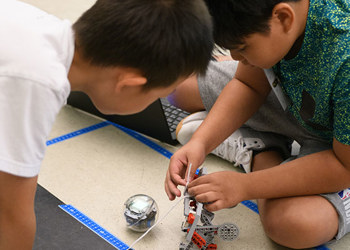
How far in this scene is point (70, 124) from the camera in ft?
5.34

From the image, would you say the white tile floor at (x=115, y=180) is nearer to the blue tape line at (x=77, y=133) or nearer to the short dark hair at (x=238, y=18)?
the blue tape line at (x=77, y=133)

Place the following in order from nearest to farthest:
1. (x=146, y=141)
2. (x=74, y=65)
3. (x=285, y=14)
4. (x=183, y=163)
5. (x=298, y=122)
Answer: (x=74, y=65), (x=285, y=14), (x=183, y=163), (x=298, y=122), (x=146, y=141)

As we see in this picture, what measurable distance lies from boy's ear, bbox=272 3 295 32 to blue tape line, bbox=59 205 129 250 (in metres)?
0.65

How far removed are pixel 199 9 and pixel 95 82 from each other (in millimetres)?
241

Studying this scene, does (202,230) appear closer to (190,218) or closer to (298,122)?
(190,218)

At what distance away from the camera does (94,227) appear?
115cm

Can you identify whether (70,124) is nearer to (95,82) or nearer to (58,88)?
(95,82)

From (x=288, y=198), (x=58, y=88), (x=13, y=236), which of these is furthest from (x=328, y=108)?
(x=13, y=236)

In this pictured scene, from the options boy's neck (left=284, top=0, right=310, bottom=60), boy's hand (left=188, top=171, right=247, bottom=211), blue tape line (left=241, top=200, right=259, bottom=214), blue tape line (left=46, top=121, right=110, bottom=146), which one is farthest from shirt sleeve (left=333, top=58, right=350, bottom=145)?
blue tape line (left=46, top=121, right=110, bottom=146)

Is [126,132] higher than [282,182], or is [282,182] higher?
[282,182]

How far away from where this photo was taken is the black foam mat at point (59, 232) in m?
1.09

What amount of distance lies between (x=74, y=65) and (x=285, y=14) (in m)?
0.46

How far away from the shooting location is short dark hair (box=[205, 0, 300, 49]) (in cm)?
88

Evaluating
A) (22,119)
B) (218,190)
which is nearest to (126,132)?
(218,190)
